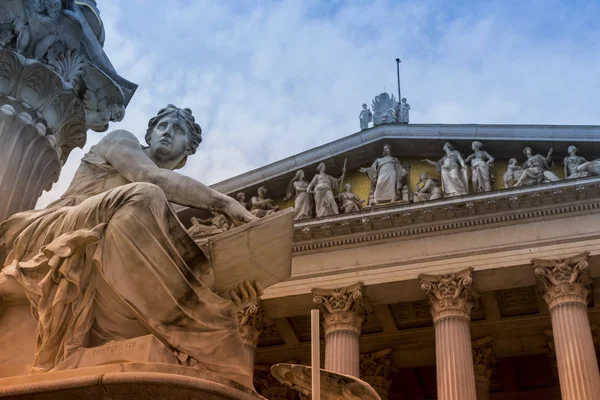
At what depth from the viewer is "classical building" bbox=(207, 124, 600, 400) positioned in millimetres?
20422

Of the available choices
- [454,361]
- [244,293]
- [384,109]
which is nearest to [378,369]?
[454,361]

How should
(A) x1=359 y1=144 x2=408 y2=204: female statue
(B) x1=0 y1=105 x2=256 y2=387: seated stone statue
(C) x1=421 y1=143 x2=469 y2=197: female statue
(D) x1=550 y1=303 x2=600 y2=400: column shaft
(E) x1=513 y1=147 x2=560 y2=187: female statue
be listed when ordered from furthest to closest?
(A) x1=359 y1=144 x2=408 y2=204: female statue, (C) x1=421 y1=143 x2=469 y2=197: female statue, (E) x1=513 y1=147 x2=560 y2=187: female statue, (D) x1=550 y1=303 x2=600 y2=400: column shaft, (B) x1=0 y1=105 x2=256 y2=387: seated stone statue

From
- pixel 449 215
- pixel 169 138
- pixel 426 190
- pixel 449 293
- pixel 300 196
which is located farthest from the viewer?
pixel 300 196

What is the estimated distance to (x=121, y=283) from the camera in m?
3.98

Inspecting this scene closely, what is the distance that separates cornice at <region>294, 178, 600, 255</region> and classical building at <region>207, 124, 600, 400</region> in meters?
0.03

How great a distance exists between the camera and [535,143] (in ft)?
77.9

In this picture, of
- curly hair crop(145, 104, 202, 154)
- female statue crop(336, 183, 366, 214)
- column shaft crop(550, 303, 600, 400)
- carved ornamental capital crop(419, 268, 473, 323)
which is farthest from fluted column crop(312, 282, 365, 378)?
curly hair crop(145, 104, 202, 154)

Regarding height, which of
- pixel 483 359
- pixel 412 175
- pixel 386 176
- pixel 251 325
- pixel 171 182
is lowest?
pixel 171 182

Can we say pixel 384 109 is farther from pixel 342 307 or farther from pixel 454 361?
pixel 454 361

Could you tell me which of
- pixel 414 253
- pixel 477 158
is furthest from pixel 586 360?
pixel 477 158

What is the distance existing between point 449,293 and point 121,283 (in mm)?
17864

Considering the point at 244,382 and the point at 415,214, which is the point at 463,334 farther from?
the point at 244,382

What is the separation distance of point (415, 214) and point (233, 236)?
18.6 m

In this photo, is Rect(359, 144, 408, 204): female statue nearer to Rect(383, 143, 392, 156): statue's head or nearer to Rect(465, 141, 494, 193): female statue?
Rect(383, 143, 392, 156): statue's head
